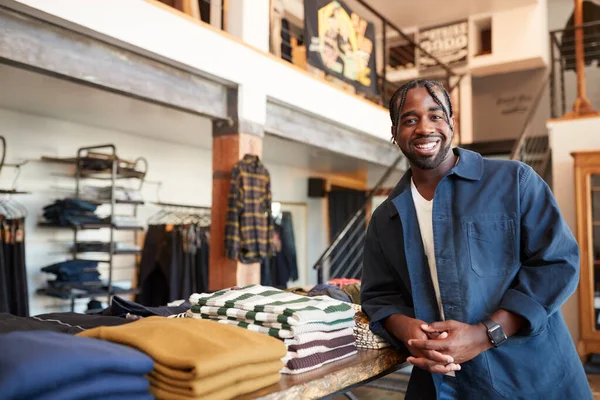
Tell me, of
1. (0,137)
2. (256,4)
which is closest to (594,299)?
(256,4)

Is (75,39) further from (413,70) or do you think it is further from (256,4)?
(413,70)

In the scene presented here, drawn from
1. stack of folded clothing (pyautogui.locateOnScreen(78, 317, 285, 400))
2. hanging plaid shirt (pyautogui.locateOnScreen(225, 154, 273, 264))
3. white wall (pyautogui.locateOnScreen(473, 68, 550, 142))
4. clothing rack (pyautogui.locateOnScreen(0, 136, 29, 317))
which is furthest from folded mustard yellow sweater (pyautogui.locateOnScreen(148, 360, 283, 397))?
white wall (pyautogui.locateOnScreen(473, 68, 550, 142))

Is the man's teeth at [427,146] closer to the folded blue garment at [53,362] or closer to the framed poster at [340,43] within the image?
the folded blue garment at [53,362]

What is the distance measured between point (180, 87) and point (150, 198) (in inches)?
111

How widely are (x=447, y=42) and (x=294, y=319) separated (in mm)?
9089

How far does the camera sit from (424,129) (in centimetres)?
136

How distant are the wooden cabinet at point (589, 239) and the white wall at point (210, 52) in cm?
230

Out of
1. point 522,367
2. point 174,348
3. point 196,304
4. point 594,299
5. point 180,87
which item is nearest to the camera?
point 174,348

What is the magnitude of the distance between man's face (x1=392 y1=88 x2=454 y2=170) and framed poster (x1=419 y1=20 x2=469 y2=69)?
8.17 m

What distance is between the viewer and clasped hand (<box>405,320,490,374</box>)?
1221 millimetres

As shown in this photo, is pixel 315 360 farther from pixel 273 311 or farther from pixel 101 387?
pixel 101 387

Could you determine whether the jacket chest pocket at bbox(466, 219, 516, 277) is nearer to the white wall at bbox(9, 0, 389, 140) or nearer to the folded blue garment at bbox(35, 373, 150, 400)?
the folded blue garment at bbox(35, 373, 150, 400)

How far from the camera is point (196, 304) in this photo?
56.7 inches

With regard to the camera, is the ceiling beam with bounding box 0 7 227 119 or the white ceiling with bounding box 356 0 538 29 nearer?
the ceiling beam with bounding box 0 7 227 119
